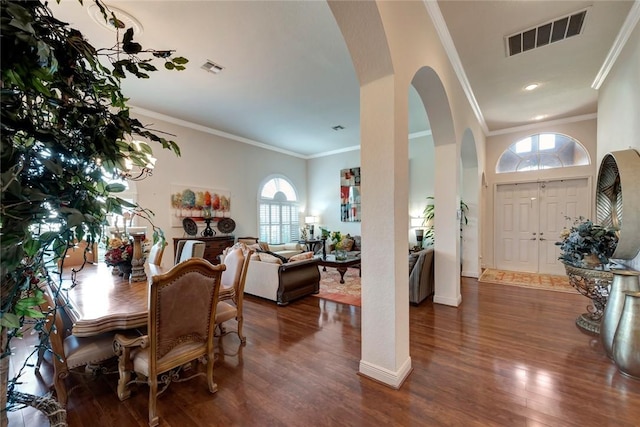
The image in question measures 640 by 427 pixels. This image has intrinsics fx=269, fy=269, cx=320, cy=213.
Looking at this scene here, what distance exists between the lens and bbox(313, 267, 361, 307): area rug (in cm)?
435

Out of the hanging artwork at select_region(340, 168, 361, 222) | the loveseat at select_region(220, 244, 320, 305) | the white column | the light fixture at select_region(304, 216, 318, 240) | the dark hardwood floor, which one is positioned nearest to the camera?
the dark hardwood floor

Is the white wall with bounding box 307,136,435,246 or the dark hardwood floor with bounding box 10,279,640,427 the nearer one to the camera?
the dark hardwood floor with bounding box 10,279,640,427

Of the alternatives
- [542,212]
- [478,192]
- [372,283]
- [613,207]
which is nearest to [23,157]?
[372,283]

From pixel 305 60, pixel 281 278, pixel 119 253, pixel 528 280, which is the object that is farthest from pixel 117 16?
pixel 528 280

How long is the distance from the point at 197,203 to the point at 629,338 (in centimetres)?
685

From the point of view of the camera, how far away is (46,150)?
29.5 inches

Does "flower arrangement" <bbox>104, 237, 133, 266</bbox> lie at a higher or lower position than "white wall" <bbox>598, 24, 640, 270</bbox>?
lower

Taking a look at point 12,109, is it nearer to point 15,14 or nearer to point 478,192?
point 15,14

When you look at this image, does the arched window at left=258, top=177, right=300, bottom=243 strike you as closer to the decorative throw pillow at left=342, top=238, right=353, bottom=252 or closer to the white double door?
the decorative throw pillow at left=342, top=238, right=353, bottom=252

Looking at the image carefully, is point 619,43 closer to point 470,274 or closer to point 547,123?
point 547,123

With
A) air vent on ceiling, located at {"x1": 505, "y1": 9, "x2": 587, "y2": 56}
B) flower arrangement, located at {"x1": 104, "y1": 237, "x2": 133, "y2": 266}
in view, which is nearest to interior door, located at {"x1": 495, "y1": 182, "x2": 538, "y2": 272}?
air vent on ceiling, located at {"x1": 505, "y1": 9, "x2": 587, "y2": 56}

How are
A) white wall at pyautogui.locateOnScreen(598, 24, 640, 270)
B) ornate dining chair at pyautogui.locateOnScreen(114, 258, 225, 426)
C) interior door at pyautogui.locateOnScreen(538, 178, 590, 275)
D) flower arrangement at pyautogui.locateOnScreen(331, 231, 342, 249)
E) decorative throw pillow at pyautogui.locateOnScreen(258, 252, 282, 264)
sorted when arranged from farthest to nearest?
flower arrangement at pyautogui.locateOnScreen(331, 231, 342, 249)
interior door at pyautogui.locateOnScreen(538, 178, 590, 275)
decorative throw pillow at pyautogui.locateOnScreen(258, 252, 282, 264)
white wall at pyautogui.locateOnScreen(598, 24, 640, 270)
ornate dining chair at pyautogui.locateOnScreen(114, 258, 225, 426)

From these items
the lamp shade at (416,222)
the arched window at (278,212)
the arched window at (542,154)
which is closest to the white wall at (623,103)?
the arched window at (542,154)

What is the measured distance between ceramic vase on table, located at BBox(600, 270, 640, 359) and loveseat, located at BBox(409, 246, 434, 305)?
1.92 metres
